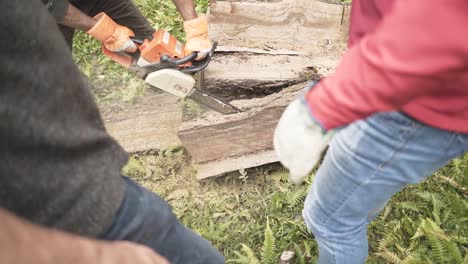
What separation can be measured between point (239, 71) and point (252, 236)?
1066 mm

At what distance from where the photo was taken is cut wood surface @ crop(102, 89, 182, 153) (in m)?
3.19

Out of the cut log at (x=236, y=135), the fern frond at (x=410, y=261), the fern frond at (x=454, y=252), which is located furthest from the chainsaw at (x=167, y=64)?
the fern frond at (x=454, y=252)

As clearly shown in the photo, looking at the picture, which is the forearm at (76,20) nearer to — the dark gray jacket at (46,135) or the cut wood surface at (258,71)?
the cut wood surface at (258,71)

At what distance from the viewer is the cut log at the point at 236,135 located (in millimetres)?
2666

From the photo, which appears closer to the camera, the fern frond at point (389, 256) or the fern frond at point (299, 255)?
the fern frond at point (389, 256)

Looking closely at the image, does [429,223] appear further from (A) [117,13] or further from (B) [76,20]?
(A) [117,13]

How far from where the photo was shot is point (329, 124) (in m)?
1.17

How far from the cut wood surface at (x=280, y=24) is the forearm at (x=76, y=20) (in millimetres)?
885

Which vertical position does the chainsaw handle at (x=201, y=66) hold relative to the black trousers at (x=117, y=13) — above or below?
below

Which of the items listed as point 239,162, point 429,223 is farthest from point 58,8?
point 429,223

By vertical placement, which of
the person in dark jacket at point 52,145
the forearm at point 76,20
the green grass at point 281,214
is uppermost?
the person in dark jacket at point 52,145

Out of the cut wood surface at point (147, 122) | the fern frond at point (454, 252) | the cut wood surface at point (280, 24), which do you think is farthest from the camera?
the cut wood surface at point (147, 122)

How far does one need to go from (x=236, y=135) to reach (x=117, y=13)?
Result: 118 cm

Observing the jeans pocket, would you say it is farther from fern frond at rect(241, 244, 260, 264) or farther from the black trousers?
the black trousers
